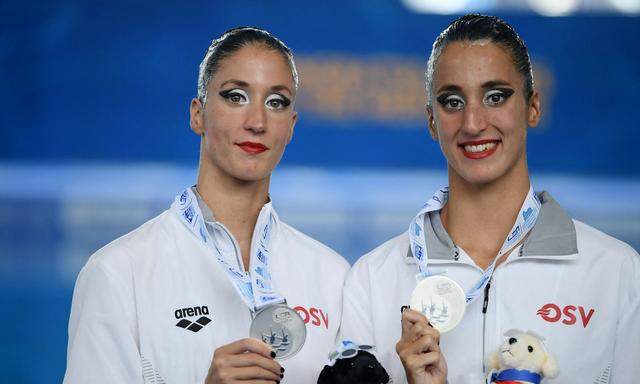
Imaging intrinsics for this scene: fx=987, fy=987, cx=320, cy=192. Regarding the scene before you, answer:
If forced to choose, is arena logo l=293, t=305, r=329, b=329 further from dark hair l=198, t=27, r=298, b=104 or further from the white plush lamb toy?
dark hair l=198, t=27, r=298, b=104

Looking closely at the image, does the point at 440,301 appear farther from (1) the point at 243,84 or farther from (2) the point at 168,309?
(1) the point at 243,84

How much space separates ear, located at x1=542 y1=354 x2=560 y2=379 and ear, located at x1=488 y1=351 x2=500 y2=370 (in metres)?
0.15

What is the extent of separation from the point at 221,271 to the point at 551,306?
1.11 metres

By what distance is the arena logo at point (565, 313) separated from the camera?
10.5 feet

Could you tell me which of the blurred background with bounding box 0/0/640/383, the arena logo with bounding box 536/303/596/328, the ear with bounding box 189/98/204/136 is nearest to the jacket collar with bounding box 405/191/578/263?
the arena logo with bounding box 536/303/596/328

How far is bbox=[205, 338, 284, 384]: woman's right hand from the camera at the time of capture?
9.45 ft

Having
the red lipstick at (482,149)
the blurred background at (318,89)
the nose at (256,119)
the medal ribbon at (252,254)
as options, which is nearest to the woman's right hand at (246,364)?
Answer: the medal ribbon at (252,254)

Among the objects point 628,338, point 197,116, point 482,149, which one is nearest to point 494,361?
point 628,338

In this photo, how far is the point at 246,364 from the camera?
2.88 meters

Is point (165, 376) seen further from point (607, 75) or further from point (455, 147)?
point (607, 75)

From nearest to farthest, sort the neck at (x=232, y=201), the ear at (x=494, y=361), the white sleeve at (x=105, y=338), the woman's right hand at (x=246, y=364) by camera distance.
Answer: the woman's right hand at (x=246, y=364), the ear at (x=494, y=361), the white sleeve at (x=105, y=338), the neck at (x=232, y=201)

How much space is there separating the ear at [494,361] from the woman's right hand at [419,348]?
0.57ft

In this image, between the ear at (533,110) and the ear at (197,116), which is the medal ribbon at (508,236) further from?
the ear at (197,116)

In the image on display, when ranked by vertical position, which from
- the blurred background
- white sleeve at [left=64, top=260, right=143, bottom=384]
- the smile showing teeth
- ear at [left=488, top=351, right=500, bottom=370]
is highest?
the blurred background
